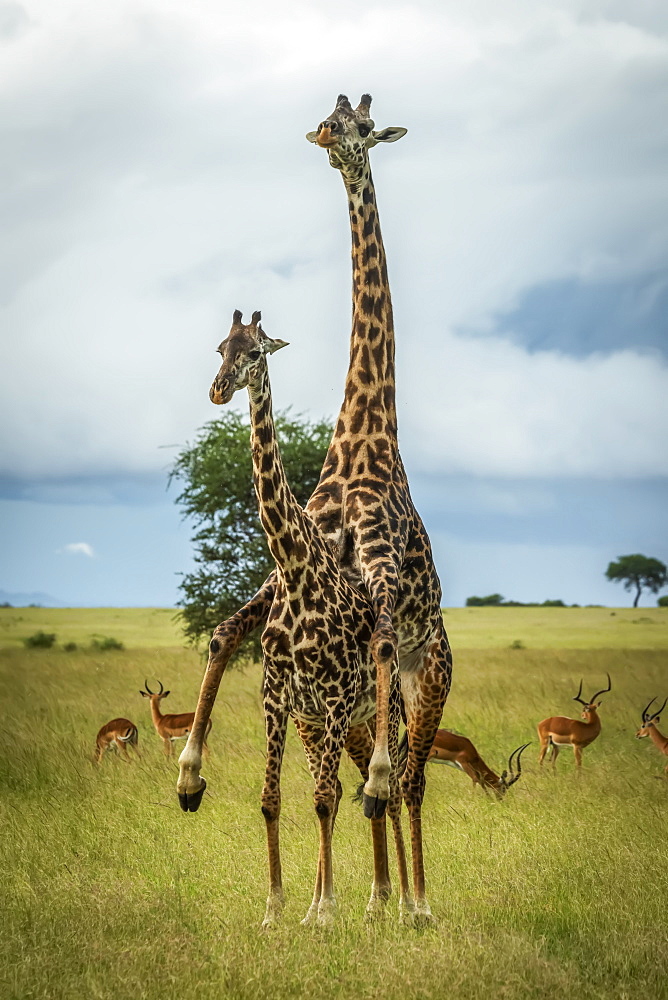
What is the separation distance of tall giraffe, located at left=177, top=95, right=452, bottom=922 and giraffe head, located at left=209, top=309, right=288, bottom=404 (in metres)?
1.40

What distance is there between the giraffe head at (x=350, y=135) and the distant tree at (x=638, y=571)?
63.2 m

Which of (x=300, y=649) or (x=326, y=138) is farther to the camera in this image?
(x=326, y=138)

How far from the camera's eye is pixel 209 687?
21.2ft

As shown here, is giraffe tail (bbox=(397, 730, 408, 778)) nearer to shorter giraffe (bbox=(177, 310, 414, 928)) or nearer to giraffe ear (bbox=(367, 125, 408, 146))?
shorter giraffe (bbox=(177, 310, 414, 928))

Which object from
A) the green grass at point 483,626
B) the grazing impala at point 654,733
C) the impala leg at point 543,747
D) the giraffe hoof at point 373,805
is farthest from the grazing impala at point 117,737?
the green grass at point 483,626

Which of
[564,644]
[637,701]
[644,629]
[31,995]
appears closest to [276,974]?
[31,995]

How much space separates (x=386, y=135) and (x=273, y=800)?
4.90 metres

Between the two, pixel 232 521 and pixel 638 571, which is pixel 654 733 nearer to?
pixel 232 521

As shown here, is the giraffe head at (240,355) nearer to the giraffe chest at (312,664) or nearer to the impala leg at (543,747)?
the giraffe chest at (312,664)

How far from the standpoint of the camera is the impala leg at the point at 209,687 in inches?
246

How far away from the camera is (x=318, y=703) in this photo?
6.55m

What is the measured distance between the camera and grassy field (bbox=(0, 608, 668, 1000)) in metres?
6.03

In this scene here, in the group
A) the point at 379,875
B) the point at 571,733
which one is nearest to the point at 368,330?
the point at 379,875

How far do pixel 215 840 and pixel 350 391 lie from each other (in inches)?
168
